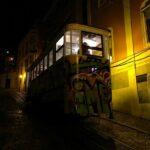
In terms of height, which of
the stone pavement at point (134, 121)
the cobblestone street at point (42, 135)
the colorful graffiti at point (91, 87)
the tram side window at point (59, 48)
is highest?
the tram side window at point (59, 48)

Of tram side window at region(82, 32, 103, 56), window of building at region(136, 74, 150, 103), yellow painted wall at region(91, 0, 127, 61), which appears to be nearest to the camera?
window of building at region(136, 74, 150, 103)

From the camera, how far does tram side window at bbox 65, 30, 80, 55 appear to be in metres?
11.8

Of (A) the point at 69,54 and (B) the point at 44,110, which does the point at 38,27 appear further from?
(A) the point at 69,54

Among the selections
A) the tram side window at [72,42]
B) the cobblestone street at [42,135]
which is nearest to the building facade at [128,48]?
the tram side window at [72,42]

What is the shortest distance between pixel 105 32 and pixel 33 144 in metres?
8.08

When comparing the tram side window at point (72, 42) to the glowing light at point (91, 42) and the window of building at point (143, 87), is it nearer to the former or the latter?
the glowing light at point (91, 42)

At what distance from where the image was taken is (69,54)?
1148 centimetres

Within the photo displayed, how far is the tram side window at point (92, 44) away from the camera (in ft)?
39.6

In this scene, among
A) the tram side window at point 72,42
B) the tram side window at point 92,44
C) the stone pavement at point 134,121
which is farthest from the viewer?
the tram side window at point 92,44

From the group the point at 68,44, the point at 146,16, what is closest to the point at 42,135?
the point at 68,44

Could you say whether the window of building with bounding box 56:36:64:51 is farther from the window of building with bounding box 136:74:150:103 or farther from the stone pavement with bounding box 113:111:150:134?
the stone pavement with bounding box 113:111:150:134

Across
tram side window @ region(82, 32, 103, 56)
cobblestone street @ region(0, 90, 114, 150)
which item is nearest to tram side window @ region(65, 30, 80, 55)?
tram side window @ region(82, 32, 103, 56)

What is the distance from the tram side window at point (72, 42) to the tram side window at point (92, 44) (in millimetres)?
354

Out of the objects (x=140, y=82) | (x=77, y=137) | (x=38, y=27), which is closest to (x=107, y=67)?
(x=140, y=82)
